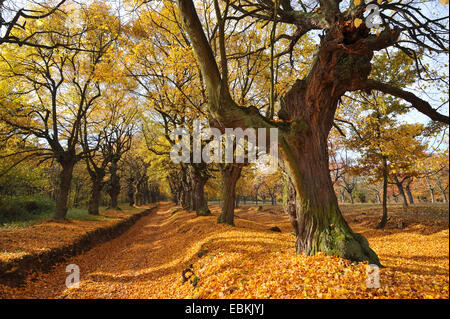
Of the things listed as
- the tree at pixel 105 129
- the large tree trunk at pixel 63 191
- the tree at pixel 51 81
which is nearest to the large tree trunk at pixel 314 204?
the tree at pixel 51 81

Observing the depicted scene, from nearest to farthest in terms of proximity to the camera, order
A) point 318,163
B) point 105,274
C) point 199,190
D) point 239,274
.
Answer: point 239,274, point 318,163, point 105,274, point 199,190

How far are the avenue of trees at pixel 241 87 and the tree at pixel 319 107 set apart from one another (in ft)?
0.09

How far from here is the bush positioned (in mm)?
11262


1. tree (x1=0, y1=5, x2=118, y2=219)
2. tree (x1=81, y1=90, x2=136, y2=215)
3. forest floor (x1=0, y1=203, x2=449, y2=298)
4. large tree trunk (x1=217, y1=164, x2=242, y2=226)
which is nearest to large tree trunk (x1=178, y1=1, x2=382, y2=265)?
forest floor (x1=0, y1=203, x2=449, y2=298)

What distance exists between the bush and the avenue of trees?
1261 millimetres

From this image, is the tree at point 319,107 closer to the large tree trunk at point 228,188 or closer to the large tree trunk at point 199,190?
the large tree trunk at point 228,188

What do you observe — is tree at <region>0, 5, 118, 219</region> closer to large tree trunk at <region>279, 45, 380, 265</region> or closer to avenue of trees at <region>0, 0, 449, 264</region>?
avenue of trees at <region>0, 0, 449, 264</region>

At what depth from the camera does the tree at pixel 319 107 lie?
3.91 meters

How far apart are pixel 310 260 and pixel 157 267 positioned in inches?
201

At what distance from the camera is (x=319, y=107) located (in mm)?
4637

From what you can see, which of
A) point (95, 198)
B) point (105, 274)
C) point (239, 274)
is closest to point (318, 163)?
point (239, 274)

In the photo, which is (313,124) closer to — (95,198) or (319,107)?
(319,107)

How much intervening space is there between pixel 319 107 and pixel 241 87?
6857 millimetres
